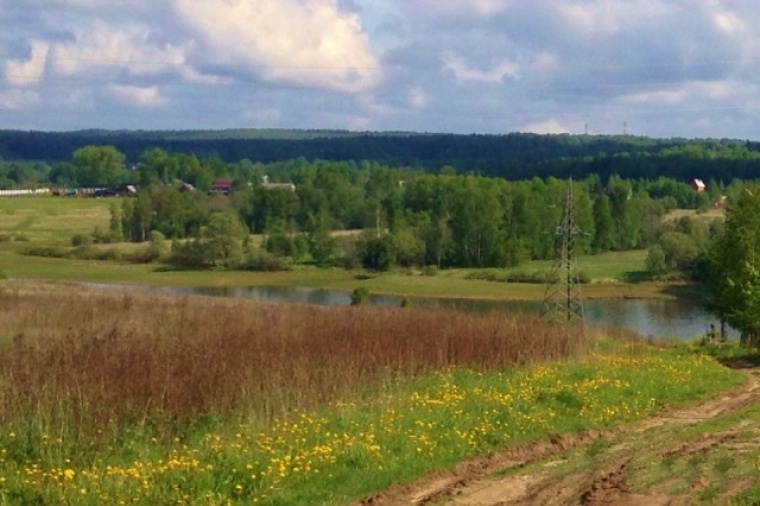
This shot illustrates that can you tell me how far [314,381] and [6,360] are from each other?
467 centimetres

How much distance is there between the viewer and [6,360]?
15.9 m

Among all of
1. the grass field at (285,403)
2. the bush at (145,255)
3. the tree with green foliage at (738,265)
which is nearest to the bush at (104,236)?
the bush at (145,255)

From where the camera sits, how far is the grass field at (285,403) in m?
11.5

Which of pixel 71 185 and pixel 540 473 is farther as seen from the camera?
pixel 71 185

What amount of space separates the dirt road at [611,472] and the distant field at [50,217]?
90.1m

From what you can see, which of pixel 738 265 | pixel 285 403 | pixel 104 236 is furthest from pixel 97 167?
pixel 285 403

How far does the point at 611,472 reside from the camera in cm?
1260

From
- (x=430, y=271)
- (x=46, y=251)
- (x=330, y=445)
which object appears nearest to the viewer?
(x=330, y=445)

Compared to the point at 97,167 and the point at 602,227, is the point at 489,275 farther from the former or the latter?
the point at 97,167

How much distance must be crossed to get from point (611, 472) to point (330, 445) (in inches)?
127

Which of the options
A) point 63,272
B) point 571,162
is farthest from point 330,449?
point 571,162

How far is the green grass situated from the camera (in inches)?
432

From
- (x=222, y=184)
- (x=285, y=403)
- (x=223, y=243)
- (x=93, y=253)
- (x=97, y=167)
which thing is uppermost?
(x=285, y=403)

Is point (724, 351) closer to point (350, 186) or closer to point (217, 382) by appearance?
point (217, 382)
